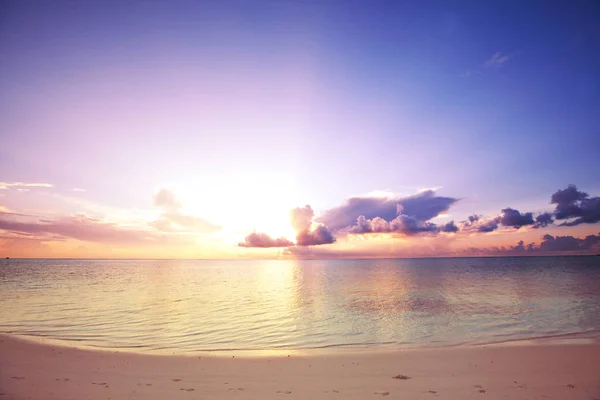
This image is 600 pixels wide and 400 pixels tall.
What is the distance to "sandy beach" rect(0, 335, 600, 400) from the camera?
1288 centimetres

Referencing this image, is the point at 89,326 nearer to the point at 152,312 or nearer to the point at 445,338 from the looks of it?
the point at 152,312

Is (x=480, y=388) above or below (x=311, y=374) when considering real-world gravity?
above

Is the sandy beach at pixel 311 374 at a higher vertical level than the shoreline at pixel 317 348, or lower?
higher

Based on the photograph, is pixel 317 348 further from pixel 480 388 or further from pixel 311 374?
pixel 480 388

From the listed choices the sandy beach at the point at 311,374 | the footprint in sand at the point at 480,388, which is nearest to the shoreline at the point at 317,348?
the sandy beach at the point at 311,374

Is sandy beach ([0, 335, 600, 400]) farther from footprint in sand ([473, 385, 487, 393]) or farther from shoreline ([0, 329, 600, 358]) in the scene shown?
shoreline ([0, 329, 600, 358])

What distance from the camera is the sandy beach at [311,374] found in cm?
1288

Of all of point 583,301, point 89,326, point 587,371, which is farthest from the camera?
point 583,301

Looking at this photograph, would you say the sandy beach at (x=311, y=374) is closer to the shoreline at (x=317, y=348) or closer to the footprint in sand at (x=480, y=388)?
the footprint in sand at (x=480, y=388)

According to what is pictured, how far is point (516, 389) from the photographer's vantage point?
1323cm

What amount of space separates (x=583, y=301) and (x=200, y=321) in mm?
46022

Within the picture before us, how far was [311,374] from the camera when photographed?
1543cm

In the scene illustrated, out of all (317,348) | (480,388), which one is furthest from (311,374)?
(480,388)

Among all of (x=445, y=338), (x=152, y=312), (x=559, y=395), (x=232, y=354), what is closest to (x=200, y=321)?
(x=152, y=312)
